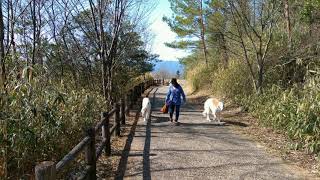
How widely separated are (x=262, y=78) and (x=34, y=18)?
8.30m

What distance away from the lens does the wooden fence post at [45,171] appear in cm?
385

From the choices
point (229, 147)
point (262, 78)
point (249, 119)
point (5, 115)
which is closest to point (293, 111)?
point (229, 147)

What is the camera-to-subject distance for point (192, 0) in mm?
30344

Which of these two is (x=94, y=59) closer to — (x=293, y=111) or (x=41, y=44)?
(x=41, y=44)

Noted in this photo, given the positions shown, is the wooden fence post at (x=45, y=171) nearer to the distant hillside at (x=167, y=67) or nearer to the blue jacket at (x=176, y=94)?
the blue jacket at (x=176, y=94)

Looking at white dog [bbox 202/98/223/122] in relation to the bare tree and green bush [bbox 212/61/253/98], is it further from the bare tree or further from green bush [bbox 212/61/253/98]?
green bush [bbox 212/61/253/98]

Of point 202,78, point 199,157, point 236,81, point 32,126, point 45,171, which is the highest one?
point 202,78

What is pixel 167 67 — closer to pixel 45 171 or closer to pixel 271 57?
pixel 271 57

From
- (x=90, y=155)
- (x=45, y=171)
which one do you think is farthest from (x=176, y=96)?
(x=45, y=171)

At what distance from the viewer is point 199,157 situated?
8.80 m

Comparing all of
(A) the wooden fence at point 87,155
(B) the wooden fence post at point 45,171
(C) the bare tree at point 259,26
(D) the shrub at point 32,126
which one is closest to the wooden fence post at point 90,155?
(A) the wooden fence at point 87,155

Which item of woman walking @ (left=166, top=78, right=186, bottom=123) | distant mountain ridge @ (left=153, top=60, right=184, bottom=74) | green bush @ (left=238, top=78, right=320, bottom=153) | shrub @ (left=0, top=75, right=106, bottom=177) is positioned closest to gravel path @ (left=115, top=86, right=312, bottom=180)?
green bush @ (left=238, top=78, right=320, bottom=153)

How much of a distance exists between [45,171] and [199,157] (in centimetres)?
526

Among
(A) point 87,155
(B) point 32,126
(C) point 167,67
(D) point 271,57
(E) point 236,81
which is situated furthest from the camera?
(C) point 167,67
